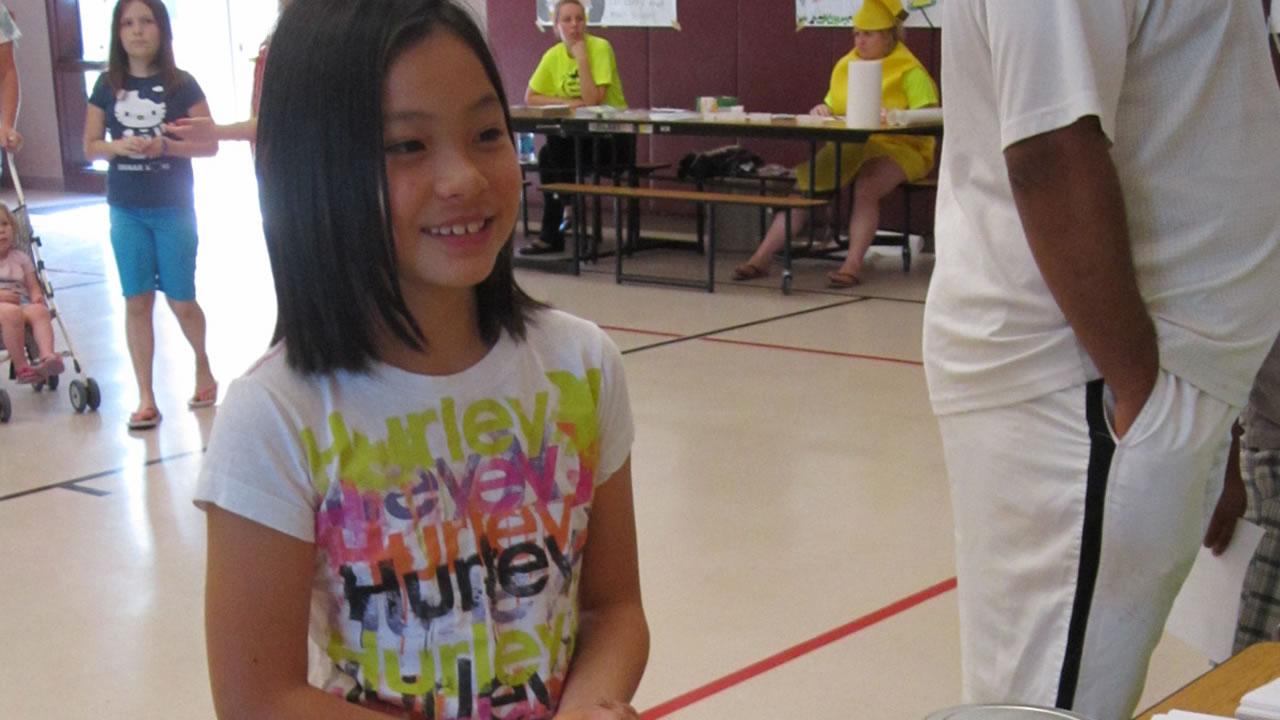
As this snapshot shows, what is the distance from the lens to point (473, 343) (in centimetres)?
135

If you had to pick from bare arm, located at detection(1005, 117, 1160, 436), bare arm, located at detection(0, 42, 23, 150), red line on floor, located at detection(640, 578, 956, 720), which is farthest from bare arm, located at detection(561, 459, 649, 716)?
bare arm, located at detection(0, 42, 23, 150)

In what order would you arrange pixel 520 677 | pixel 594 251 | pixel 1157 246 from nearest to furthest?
1. pixel 520 677
2. pixel 1157 246
3. pixel 594 251

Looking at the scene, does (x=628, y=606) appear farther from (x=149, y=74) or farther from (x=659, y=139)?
(x=659, y=139)

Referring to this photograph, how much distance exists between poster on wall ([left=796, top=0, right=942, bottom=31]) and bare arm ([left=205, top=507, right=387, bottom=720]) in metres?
7.73

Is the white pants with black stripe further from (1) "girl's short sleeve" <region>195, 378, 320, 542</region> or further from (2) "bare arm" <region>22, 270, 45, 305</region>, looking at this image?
(2) "bare arm" <region>22, 270, 45, 305</region>

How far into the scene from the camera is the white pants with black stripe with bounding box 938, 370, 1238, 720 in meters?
1.52

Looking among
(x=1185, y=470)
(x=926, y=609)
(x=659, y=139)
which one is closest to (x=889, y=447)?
(x=926, y=609)

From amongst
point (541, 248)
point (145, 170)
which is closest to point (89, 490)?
point (145, 170)

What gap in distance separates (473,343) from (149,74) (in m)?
3.91

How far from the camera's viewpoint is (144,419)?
485cm

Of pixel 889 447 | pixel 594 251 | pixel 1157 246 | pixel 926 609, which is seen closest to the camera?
pixel 1157 246

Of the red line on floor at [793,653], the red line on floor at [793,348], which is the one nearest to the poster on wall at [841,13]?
the red line on floor at [793,348]

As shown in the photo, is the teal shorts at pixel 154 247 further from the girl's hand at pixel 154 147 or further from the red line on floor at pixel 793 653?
the red line on floor at pixel 793 653

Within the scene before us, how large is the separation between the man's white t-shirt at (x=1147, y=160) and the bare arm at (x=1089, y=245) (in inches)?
0.9
